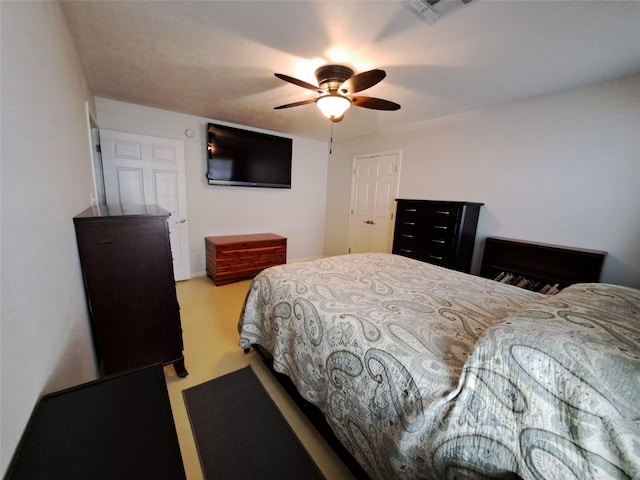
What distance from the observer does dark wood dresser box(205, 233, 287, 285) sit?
351cm

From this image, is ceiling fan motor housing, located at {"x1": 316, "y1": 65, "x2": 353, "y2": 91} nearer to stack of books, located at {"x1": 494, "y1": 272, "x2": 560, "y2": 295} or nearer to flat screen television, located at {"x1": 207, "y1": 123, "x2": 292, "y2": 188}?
flat screen television, located at {"x1": 207, "y1": 123, "x2": 292, "y2": 188}

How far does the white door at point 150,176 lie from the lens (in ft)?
9.80

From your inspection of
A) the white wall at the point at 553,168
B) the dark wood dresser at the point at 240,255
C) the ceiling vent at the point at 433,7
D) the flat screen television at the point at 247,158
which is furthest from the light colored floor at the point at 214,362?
the white wall at the point at 553,168

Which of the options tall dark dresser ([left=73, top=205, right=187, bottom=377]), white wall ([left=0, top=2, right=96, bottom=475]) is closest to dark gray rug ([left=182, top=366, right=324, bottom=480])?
tall dark dresser ([left=73, top=205, right=187, bottom=377])

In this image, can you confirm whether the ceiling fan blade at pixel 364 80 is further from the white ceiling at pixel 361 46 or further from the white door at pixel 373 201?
the white door at pixel 373 201

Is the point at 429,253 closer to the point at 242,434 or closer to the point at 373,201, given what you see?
the point at 373,201

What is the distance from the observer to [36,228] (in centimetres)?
82

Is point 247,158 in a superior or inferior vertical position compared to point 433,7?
inferior

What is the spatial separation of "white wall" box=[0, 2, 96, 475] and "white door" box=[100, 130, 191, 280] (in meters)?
1.87

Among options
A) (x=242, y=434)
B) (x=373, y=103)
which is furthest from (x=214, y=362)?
(x=373, y=103)

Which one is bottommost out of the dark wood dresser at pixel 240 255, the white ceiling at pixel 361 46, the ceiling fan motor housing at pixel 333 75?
the dark wood dresser at pixel 240 255

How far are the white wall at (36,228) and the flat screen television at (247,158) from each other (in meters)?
2.20

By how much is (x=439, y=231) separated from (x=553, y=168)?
1.19 meters

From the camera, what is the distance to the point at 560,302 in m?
1.05
